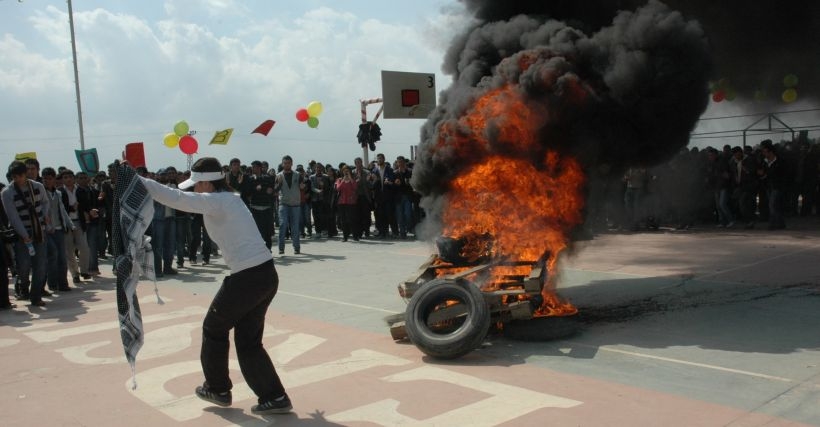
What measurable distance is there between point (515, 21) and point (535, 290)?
3.64 m

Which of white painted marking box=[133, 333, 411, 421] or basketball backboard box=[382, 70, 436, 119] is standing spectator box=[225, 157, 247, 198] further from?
white painted marking box=[133, 333, 411, 421]

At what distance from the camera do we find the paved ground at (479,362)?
14.7 ft

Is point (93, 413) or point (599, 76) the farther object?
point (599, 76)

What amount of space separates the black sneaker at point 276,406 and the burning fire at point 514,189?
10.2 feet

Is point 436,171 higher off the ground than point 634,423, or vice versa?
point 436,171

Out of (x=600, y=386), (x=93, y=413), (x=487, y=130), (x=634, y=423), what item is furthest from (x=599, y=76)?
(x=93, y=413)

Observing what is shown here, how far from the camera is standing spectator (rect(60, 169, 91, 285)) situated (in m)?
10.9

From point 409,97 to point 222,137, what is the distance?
699 cm

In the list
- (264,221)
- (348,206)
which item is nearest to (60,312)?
(264,221)

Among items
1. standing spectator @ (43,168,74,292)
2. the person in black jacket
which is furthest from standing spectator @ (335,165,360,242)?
the person in black jacket

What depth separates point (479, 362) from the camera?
18.4ft

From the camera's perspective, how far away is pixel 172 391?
17.0 ft

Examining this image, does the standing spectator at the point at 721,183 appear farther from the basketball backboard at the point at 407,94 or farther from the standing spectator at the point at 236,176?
the standing spectator at the point at 236,176

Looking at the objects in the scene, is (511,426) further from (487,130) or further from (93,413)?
(487,130)
